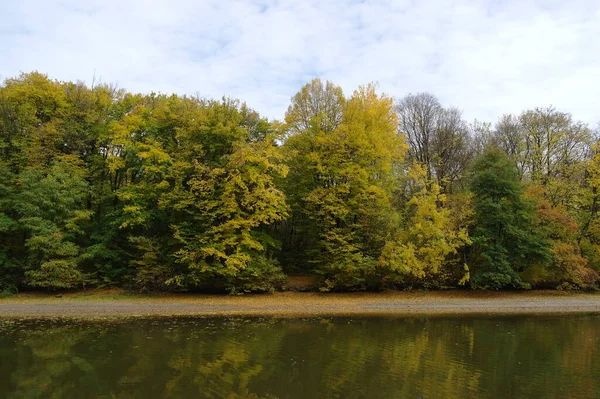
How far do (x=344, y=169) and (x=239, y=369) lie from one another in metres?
19.7

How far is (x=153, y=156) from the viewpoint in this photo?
27406 mm

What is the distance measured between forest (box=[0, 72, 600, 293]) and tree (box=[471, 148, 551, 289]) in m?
0.11

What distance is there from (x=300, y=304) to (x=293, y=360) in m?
13.8

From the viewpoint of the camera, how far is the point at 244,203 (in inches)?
1065

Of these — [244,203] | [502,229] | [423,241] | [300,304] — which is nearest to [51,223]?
[244,203]

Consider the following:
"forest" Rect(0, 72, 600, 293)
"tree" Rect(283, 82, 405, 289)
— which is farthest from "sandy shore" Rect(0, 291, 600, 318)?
"tree" Rect(283, 82, 405, 289)

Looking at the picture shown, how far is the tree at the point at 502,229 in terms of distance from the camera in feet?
98.0

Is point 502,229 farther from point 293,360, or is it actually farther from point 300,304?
point 293,360

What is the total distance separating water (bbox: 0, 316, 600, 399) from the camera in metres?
9.99

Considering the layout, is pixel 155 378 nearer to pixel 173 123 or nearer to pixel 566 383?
pixel 566 383

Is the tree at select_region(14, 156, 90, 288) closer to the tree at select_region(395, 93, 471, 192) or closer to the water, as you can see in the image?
the water

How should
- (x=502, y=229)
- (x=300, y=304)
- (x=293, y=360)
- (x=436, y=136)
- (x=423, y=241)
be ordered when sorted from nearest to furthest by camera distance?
(x=293, y=360) → (x=300, y=304) → (x=423, y=241) → (x=502, y=229) → (x=436, y=136)

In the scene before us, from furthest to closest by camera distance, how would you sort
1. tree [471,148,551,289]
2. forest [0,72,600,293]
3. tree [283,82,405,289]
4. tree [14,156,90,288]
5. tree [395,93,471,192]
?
tree [395,93,471,192] → tree [471,148,551,289] → tree [283,82,405,289] → forest [0,72,600,293] → tree [14,156,90,288]

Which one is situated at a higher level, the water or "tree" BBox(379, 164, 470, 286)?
"tree" BBox(379, 164, 470, 286)
